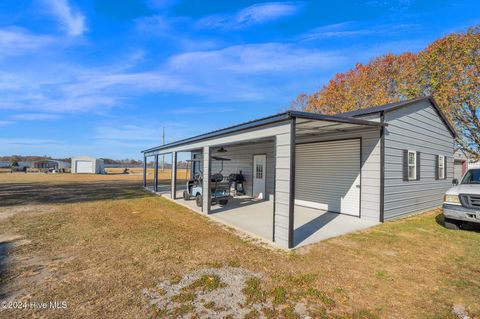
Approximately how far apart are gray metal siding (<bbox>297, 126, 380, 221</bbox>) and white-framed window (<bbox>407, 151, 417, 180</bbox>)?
6.43ft

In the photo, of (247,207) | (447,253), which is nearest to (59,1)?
(247,207)

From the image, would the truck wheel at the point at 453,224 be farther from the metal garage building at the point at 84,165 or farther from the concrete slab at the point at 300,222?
the metal garage building at the point at 84,165

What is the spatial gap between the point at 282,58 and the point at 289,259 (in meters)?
11.2

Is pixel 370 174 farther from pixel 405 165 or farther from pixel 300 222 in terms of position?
pixel 300 222

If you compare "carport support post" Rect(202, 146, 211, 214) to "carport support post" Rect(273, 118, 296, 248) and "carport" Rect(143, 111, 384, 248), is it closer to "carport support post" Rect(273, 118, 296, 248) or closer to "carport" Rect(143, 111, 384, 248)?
"carport" Rect(143, 111, 384, 248)

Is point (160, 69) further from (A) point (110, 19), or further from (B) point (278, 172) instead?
(B) point (278, 172)

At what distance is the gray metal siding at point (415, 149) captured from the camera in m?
6.94

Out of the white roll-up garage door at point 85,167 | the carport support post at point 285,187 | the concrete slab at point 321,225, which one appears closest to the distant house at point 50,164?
the white roll-up garage door at point 85,167

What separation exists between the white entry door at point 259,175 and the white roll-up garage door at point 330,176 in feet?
6.41

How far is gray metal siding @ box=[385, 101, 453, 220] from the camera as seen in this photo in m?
6.94

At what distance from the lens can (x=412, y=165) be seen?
7914mm

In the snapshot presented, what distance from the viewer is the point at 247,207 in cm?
903

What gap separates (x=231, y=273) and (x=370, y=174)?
5289mm

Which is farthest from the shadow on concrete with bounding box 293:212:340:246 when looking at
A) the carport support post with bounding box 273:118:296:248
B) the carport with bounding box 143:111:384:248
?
the carport support post with bounding box 273:118:296:248
